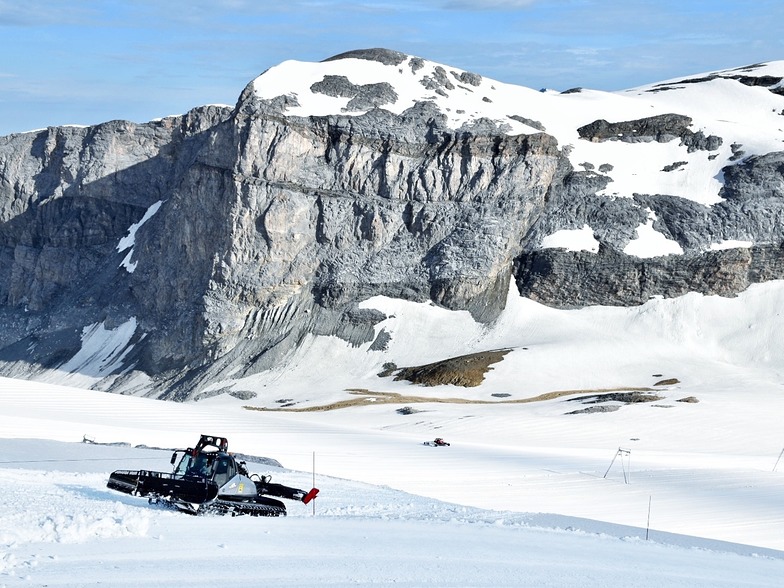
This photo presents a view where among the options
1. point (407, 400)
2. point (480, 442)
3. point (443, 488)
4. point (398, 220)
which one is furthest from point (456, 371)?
point (443, 488)

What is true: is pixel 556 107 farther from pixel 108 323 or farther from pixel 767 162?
pixel 108 323

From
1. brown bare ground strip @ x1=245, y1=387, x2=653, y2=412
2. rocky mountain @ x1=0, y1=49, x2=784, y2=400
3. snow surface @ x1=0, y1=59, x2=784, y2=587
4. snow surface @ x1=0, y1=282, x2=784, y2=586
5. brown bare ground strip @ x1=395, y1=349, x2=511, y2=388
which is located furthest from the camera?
rocky mountain @ x1=0, y1=49, x2=784, y2=400

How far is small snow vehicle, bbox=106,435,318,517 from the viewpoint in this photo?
17.8m

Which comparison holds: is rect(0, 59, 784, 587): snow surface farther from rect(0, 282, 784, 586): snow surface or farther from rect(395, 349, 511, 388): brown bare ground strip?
rect(395, 349, 511, 388): brown bare ground strip

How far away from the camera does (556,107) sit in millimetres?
107188

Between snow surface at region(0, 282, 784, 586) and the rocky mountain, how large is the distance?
524 inches

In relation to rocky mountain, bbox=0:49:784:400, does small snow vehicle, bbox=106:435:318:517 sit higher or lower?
lower

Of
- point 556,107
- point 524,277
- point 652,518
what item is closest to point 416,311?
point 524,277

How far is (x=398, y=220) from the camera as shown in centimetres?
9600

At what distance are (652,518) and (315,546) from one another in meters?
11.7

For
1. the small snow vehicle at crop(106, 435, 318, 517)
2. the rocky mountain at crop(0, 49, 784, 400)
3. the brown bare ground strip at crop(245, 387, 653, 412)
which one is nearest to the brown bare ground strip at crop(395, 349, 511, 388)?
the brown bare ground strip at crop(245, 387, 653, 412)

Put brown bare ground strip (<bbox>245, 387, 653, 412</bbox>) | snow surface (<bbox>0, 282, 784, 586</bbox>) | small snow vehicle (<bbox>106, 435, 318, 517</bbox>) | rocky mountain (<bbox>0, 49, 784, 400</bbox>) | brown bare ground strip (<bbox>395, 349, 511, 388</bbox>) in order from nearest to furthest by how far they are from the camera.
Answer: snow surface (<bbox>0, 282, 784, 586</bbox>), small snow vehicle (<bbox>106, 435, 318, 517</bbox>), brown bare ground strip (<bbox>245, 387, 653, 412</bbox>), brown bare ground strip (<bbox>395, 349, 511, 388</bbox>), rocky mountain (<bbox>0, 49, 784, 400</bbox>)

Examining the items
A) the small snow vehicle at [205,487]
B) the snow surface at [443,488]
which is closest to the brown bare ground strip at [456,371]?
the snow surface at [443,488]

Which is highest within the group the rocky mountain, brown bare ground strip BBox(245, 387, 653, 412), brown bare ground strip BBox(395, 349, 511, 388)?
the rocky mountain
